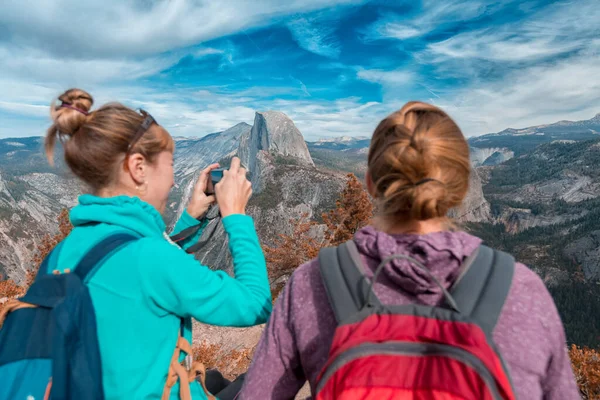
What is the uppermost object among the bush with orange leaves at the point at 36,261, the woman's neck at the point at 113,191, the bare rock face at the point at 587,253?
the woman's neck at the point at 113,191

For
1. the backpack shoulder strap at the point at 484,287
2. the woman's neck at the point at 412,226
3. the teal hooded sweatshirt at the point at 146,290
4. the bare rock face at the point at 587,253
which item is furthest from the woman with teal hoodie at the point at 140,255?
the bare rock face at the point at 587,253

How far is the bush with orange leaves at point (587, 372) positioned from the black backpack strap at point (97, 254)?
11.4 meters

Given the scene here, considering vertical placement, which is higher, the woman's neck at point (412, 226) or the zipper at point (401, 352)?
the woman's neck at point (412, 226)

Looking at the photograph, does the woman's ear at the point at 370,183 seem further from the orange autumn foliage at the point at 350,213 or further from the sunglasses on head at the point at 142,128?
the orange autumn foliage at the point at 350,213

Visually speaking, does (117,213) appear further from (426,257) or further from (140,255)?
(426,257)

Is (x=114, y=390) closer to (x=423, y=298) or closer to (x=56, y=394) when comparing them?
(x=56, y=394)

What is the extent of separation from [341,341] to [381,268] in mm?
312

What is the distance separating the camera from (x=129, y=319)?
5.41ft

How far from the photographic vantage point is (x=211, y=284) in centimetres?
168

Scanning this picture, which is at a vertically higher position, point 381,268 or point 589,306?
point 381,268

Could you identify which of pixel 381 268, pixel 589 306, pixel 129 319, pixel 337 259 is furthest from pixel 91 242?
pixel 589 306

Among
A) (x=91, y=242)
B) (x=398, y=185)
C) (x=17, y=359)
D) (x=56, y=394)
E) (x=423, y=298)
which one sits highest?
(x=398, y=185)

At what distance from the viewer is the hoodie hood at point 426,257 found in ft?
4.43

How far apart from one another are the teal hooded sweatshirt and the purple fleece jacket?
268mm
